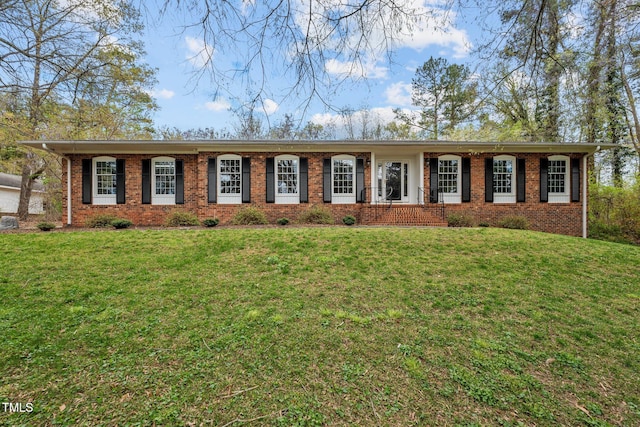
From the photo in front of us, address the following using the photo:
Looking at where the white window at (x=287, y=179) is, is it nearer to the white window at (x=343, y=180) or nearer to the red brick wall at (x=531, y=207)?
the white window at (x=343, y=180)

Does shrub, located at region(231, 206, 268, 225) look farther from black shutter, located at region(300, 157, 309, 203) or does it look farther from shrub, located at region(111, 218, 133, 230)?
shrub, located at region(111, 218, 133, 230)

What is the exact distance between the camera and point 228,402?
2182 millimetres

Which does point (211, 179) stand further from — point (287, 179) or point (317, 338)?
point (317, 338)

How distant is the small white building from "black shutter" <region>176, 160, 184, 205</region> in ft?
51.9

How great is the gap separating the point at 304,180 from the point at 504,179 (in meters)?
7.80

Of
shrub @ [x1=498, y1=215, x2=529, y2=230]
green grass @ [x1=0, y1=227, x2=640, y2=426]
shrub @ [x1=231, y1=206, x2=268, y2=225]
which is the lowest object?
green grass @ [x1=0, y1=227, x2=640, y2=426]

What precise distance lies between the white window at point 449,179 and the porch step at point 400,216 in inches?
43.1

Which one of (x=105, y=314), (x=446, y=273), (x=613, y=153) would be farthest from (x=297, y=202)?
(x=613, y=153)

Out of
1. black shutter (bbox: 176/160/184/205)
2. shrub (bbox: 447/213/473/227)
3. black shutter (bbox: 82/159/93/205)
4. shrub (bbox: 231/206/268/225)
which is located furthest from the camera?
black shutter (bbox: 176/160/184/205)

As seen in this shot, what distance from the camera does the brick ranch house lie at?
35.3 ft

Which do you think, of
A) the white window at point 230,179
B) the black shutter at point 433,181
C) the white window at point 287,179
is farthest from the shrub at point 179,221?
the black shutter at point 433,181

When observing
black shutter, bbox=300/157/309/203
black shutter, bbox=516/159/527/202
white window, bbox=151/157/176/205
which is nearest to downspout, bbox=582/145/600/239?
black shutter, bbox=516/159/527/202

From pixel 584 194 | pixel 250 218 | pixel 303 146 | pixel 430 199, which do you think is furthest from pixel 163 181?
pixel 584 194

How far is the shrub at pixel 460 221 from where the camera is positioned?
33.7 ft
